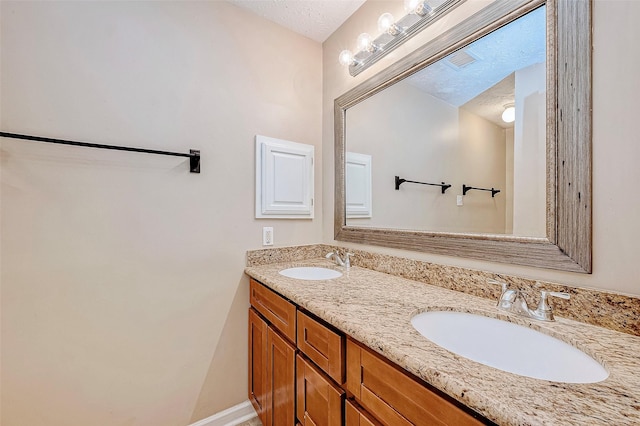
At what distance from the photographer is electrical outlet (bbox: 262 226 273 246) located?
5.33 feet

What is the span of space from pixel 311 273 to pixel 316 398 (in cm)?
71

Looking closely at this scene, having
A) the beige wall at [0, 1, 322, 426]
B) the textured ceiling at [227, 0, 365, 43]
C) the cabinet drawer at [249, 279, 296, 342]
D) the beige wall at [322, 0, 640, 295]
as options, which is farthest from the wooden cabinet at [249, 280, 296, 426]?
the textured ceiling at [227, 0, 365, 43]

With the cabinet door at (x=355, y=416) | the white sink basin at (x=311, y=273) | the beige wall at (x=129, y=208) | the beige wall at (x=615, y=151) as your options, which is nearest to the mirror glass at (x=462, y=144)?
the beige wall at (x=615, y=151)

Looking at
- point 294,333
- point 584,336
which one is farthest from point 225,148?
point 584,336

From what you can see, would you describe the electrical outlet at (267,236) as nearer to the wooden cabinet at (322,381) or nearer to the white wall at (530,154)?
the wooden cabinet at (322,381)

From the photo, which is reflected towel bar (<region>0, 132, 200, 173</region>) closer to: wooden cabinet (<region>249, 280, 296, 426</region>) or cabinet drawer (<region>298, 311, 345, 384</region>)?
wooden cabinet (<region>249, 280, 296, 426</region>)

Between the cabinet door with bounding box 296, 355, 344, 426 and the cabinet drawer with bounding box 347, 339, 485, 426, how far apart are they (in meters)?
0.10

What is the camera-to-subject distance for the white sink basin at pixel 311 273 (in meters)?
1.53

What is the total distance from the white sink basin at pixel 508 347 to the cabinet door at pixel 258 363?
845mm

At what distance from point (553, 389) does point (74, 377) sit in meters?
1.66

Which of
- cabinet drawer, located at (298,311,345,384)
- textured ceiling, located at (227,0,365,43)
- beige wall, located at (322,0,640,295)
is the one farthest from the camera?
textured ceiling, located at (227,0,365,43)

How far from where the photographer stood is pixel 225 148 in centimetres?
151

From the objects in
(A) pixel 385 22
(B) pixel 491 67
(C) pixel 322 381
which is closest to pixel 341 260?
(C) pixel 322 381

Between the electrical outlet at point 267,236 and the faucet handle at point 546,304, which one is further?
the electrical outlet at point 267,236
